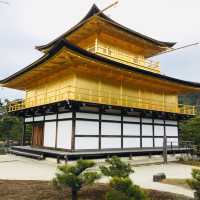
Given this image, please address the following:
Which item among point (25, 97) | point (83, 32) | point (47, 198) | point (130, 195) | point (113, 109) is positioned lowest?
point (47, 198)

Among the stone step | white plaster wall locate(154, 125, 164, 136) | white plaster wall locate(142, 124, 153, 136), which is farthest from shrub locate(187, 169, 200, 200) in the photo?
white plaster wall locate(154, 125, 164, 136)

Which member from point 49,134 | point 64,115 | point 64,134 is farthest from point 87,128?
point 49,134

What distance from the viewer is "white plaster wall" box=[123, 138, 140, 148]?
19.1m

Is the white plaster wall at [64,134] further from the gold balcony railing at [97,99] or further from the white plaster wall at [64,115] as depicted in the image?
the gold balcony railing at [97,99]

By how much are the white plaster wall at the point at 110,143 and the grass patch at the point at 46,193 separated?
27.2 feet

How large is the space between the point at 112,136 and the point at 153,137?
16.7ft

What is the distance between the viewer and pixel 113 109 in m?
18.5

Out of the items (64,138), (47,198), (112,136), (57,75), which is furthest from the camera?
(57,75)

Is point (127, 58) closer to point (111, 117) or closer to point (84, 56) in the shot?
point (111, 117)

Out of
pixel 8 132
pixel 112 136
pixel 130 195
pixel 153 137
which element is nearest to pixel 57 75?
pixel 112 136

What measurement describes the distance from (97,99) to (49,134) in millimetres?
5115

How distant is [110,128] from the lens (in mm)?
18219

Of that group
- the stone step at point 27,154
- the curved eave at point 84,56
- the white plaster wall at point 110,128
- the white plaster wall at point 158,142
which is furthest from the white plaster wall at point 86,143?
the white plaster wall at point 158,142

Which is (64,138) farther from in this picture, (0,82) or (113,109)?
(0,82)
